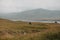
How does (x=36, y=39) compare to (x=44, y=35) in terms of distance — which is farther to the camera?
(x=44, y=35)

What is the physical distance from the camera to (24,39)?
35.2 m

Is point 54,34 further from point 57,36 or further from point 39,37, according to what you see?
point 39,37

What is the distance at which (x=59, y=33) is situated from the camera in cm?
3734

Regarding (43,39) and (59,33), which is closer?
(43,39)

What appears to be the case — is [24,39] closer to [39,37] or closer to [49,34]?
[39,37]

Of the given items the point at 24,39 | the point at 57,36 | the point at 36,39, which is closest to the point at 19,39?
the point at 24,39

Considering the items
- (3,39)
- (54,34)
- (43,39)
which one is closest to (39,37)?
(43,39)

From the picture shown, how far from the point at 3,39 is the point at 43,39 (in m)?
8.93

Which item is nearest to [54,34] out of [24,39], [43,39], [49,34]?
[49,34]

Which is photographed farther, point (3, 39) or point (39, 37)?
point (3, 39)

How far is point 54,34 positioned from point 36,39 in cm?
468

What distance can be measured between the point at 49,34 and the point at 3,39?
9.84 meters

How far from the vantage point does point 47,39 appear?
34531 mm

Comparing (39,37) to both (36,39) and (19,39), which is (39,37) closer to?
(36,39)
